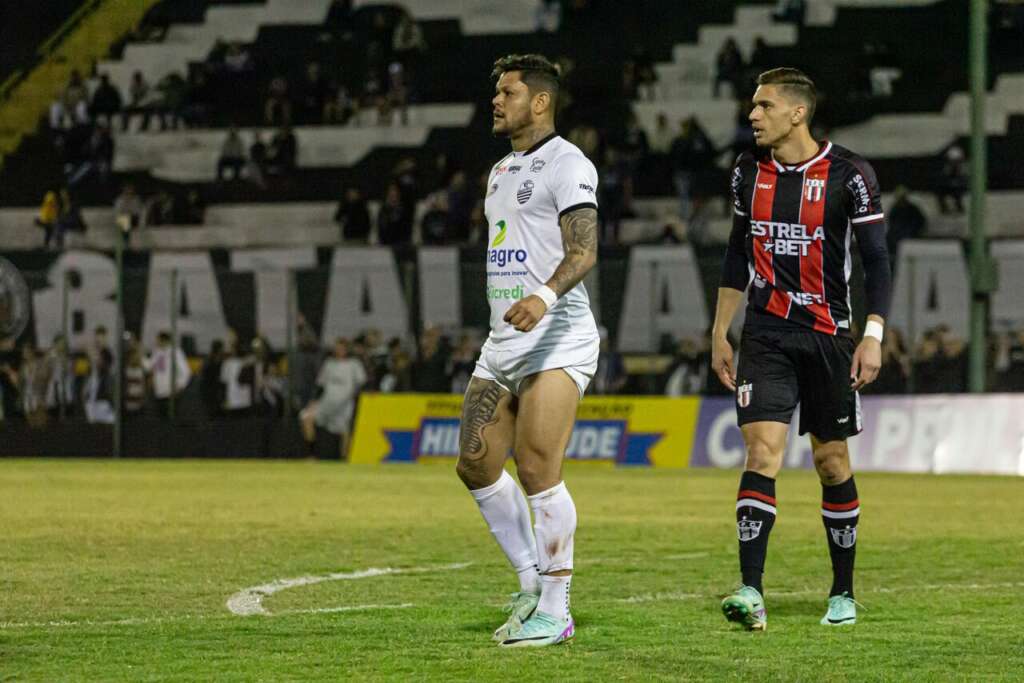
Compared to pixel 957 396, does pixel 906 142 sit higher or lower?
higher

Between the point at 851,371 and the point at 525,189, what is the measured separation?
1.69m

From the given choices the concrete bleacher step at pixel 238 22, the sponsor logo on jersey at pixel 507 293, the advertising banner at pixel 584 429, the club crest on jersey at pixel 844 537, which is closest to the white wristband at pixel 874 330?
the club crest on jersey at pixel 844 537

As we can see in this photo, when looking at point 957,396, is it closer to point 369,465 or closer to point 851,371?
point 369,465

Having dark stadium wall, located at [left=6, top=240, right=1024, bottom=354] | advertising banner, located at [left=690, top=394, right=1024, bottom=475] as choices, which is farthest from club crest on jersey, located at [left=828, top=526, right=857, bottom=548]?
dark stadium wall, located at [left=6, top=240, right=1024, bottom=354]

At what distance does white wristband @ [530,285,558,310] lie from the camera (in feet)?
23.8

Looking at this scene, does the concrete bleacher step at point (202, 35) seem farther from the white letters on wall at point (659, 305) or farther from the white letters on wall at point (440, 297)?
the white letters on wall at point (659, 305)

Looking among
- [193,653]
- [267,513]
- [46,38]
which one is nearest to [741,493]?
[193,653]

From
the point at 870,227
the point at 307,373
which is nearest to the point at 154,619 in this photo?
the point at 870,227

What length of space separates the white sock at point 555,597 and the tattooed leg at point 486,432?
60cm

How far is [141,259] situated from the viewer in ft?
108

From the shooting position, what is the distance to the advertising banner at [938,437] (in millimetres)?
21891

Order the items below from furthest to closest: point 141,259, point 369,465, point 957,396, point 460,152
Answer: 1. point 460,152
2. point 141,259
3. point 369,465
4. point 957,396

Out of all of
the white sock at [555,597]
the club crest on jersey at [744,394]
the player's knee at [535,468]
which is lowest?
the white sock at [555,597]

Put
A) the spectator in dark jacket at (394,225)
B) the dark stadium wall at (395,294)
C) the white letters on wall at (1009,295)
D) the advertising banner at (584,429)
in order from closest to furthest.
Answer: the advertising banner at (584,429)
the white letters on wall at (1009,295)
the dark stadium wall at (395,294)
the spectator in dark jacket at (394,225)
